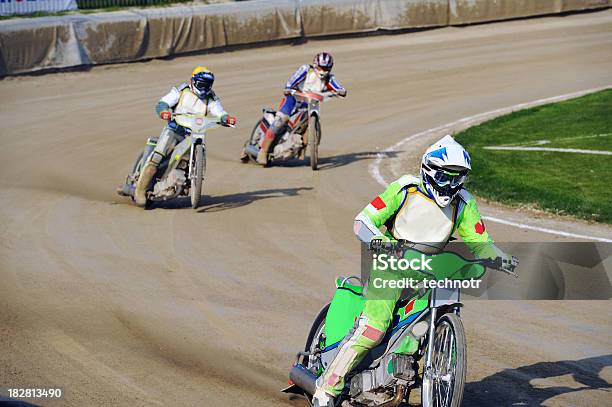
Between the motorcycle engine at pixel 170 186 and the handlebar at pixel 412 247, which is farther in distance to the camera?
the motorcycle engine at pixel 170 186

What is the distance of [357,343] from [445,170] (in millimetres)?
1457

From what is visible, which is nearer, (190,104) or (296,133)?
(190,104)

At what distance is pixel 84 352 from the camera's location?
941 cm

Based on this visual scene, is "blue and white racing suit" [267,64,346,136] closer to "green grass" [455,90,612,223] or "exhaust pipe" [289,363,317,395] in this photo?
"green grass" [455,90,612,223]

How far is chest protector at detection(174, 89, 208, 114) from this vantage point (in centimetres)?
1603

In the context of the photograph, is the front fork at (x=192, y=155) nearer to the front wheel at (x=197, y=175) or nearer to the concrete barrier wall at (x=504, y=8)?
the front wheel at (x=197, y=175)

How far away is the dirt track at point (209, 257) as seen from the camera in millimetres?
8875

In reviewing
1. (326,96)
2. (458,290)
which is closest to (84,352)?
(458,290)

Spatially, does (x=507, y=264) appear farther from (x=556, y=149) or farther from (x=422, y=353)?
(x=556, y=149)

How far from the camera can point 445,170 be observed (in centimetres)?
727

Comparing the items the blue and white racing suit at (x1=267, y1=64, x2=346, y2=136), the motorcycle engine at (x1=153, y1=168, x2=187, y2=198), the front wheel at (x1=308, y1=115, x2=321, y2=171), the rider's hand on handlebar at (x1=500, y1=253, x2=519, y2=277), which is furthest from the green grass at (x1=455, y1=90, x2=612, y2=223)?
the rider's hand on handlebar at (x1=500, y1=253, x2=519, y2=277)

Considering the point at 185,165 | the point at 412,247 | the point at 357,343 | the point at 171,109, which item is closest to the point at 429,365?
the point at 357,343

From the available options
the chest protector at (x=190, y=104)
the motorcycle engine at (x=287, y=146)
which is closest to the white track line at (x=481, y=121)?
the motorcycle engine at (x=287, y=146)

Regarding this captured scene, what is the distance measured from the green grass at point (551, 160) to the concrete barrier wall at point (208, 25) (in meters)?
9.36
